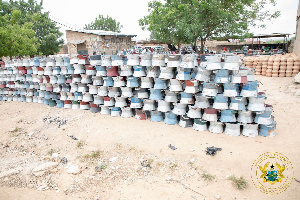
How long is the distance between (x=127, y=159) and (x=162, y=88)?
205 cm

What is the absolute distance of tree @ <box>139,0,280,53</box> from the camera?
347 inches

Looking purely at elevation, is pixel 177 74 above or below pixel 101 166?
above

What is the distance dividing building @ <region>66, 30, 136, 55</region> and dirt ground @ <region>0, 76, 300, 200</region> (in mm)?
12573

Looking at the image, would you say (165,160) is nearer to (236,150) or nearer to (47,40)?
(236,150)

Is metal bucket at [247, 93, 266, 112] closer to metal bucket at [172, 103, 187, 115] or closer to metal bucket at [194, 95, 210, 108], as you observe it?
metal bucket at [194, 95, 210, 108]

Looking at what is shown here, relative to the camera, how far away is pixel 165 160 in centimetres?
386

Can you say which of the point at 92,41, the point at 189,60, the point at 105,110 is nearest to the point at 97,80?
the point at 105,110

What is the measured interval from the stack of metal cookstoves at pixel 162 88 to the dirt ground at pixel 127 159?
32cm

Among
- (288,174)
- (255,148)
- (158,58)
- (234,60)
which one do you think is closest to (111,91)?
(158,58)

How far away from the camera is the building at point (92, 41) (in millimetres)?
17297

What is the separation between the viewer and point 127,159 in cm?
399

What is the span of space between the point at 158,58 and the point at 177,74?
0.66 meters

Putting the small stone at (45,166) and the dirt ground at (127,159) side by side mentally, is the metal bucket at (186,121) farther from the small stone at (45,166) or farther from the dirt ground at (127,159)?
the small stone at (45,166)

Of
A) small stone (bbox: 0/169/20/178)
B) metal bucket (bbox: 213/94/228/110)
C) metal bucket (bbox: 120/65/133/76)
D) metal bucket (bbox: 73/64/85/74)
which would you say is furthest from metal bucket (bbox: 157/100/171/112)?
small stone (bbox: 0/169/20/178)
